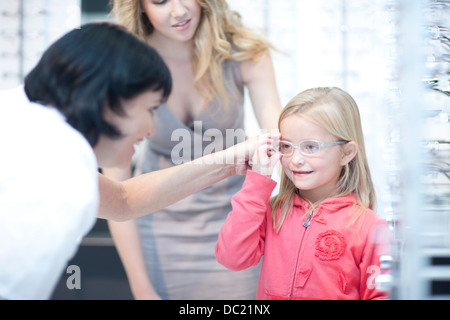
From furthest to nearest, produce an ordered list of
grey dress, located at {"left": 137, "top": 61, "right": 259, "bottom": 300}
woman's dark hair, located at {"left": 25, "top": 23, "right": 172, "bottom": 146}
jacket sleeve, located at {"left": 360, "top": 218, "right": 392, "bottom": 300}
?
grey dress, located at {"left": 137, "top": 61, "right": 259, "bottom": 300} < jacket sleeve, located at {"left": 360, "top": 218, "right": 392, "bottom": 300} < woman's dark hair, located at {"left": 25, "top": 23, "right": 172, "bottom": 146}

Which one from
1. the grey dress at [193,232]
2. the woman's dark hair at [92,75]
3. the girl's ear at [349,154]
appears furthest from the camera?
the grey dress at [193,232]

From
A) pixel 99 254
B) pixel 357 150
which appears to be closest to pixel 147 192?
pixel 357 150

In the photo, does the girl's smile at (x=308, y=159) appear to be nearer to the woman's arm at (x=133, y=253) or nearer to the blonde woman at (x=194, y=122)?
the blonde woman at (x=194, y=122)

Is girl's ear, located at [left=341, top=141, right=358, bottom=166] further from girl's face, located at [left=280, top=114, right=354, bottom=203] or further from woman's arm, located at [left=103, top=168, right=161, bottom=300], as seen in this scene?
woman's arm, located at [left=103, top=168, right=161, bottom=300]

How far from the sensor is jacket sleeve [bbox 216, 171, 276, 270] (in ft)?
3.50

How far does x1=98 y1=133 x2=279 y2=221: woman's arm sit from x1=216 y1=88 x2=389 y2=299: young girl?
0.06 m

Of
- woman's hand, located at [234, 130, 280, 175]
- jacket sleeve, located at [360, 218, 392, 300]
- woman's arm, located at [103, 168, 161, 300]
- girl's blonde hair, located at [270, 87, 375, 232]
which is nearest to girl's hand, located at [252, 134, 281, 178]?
woman's hand, located at [234, 130, 280, 175]

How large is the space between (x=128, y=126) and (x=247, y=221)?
369 millimetres

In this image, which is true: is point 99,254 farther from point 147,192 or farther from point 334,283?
point 334,283

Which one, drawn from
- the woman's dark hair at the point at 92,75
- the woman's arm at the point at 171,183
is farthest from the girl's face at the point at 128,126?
the woman's arm at the point at 171,183

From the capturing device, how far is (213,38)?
4.65 ft

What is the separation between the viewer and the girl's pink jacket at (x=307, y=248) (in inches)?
40.8

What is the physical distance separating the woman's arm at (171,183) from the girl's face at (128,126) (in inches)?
9.0

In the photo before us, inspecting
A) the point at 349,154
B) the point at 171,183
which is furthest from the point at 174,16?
the point at 349,154
